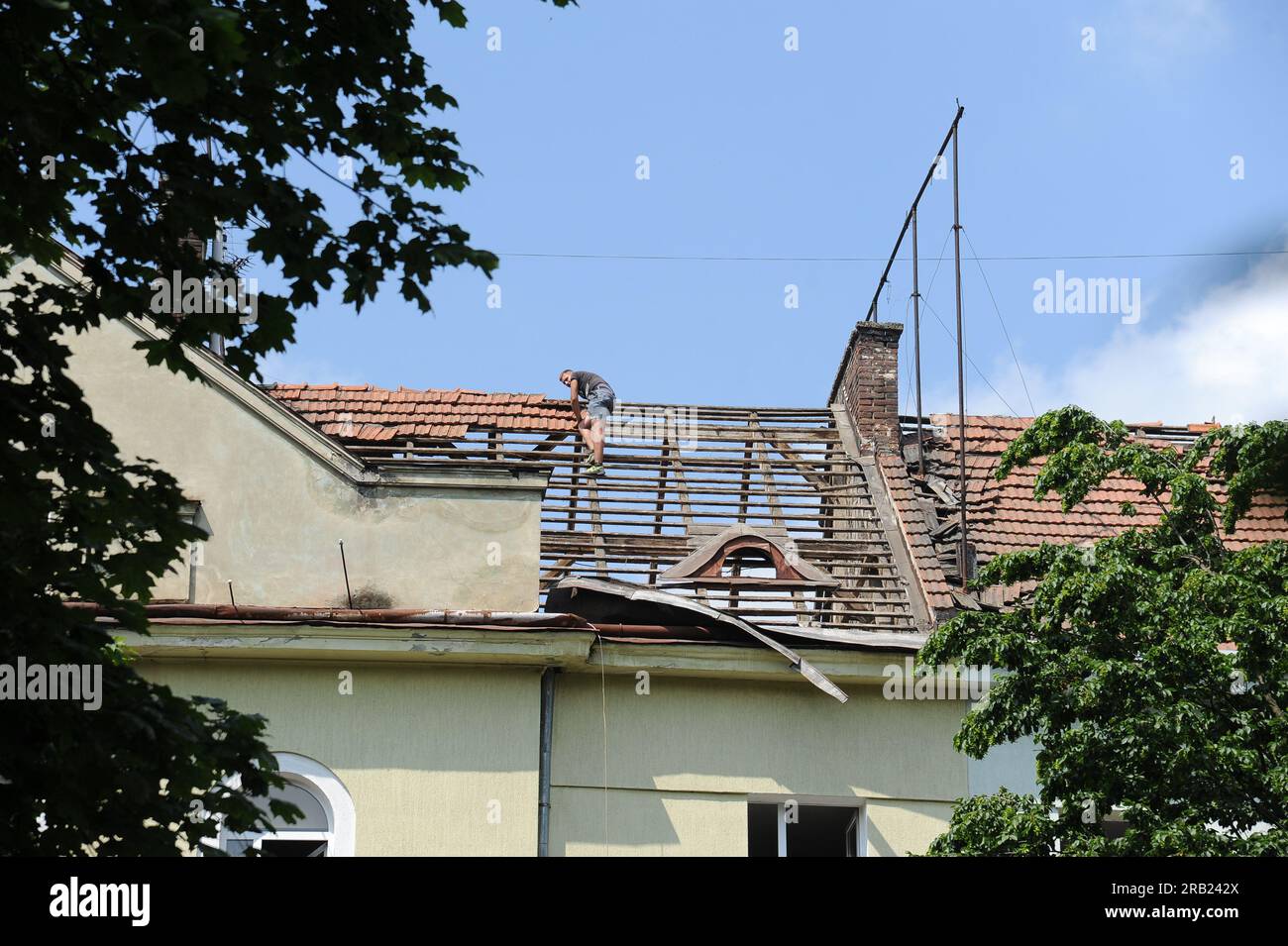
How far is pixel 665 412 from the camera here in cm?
1752

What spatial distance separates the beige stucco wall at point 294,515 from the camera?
40.9ft

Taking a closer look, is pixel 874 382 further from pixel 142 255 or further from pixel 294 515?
pixel 142 255

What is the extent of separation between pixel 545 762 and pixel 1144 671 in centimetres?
445

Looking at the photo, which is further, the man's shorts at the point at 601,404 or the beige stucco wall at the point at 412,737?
the man's shorts at the point at 601,404

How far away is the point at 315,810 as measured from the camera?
38.5 feet

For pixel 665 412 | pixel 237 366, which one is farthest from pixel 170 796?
pixel 665 412

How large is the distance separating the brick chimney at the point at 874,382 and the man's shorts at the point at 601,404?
2556 millimetres

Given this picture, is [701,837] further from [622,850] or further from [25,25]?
[25,25]

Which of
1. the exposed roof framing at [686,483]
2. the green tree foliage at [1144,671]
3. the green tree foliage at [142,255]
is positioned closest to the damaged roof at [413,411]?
the exposed roof framing at [686,483]

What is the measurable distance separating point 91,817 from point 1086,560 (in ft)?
19.6
